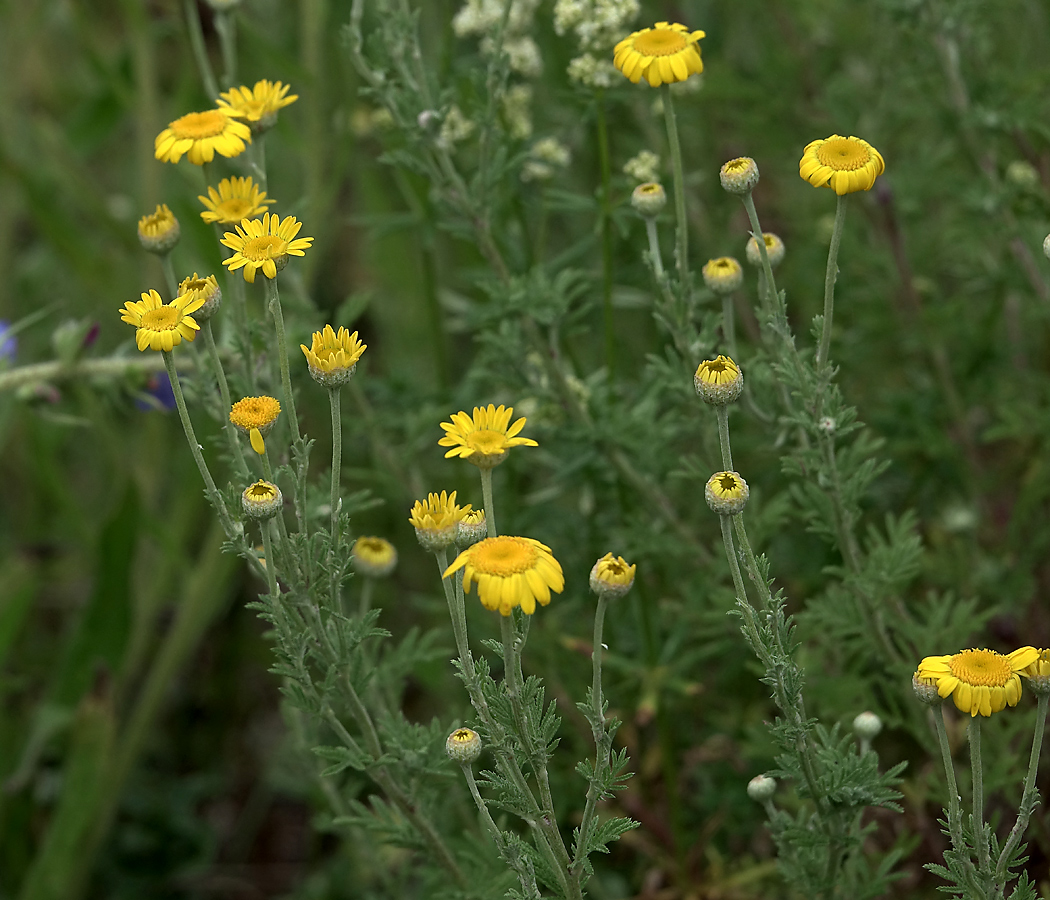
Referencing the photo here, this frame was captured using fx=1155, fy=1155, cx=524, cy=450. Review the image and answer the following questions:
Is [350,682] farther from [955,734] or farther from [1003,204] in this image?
[1003,204]

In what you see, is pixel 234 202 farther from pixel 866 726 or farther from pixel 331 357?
pixel 866 726

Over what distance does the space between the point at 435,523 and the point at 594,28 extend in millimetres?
876

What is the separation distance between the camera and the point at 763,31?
2.84m

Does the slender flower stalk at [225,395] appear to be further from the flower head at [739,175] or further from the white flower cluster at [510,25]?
the white flower cluster at [510,25]

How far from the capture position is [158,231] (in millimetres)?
1395

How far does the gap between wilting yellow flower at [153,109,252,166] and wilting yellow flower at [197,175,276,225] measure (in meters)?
0.04

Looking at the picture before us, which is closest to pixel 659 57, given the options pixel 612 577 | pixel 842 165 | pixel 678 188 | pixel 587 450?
pixel 678 188

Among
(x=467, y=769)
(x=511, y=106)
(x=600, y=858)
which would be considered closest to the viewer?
(x=467, y=769)

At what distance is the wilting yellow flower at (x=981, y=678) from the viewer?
1.05 metres

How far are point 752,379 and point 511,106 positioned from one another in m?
0.68

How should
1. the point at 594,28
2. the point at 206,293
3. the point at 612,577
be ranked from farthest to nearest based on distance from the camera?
the point at 594,28 < the point at 206,293 < the point at 612,577

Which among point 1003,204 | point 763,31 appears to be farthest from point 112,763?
point 763,31

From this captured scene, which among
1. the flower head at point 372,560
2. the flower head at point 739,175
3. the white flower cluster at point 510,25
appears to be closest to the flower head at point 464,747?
the flower head at point 372,560

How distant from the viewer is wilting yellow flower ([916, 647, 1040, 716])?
1047 mm
